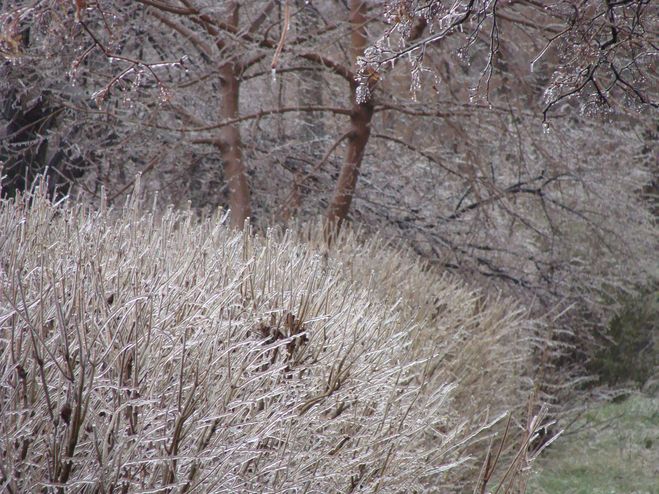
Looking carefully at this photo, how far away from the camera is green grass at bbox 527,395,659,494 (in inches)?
425

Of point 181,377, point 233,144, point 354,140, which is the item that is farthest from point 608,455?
point 181,377

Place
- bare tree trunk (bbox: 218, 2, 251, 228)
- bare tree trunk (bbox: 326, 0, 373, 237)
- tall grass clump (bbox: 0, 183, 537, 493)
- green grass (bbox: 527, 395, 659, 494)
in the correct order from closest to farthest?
tall grass clump (bbox: 0, 183, 537, 493) → green grass (bbox: 527, 395, 659, 494) → bare tree trunk (bbox: 326, 0, 373, 237) → bare tree trunk (bbox: 218, 2, 251, 228)

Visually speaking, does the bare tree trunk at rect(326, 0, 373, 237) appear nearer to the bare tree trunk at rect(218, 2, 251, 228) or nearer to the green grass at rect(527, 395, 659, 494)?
the bare tree trunk at rect(218, 2, 251, 228)

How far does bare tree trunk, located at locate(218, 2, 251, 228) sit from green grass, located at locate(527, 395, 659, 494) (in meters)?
4.83

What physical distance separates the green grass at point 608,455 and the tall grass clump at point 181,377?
244 inches

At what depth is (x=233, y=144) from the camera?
11.7 metres

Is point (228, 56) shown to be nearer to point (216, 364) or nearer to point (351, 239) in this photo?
point (351, 239)

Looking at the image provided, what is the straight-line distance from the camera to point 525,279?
1291 cm

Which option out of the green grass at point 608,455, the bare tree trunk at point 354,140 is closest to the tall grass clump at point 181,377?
the bare tree trunk at point 354,140

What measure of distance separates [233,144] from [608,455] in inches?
257

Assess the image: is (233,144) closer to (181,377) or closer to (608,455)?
(608,455)

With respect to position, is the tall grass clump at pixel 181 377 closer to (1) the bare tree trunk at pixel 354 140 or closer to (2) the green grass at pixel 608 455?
(1) the bare tree trunk at pixel 354 140

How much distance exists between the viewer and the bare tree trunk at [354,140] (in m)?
11.2

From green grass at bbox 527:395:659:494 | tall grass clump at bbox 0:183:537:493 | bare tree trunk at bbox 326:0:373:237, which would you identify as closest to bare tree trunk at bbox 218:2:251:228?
bare tree trunk at bbox 326:0:373:237
